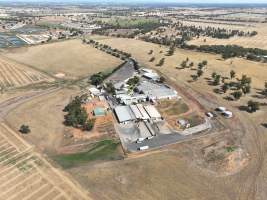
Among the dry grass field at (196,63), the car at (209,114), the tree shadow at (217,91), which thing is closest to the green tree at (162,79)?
the dry grass field at (196,63)

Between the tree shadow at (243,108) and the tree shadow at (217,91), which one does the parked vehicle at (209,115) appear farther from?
the tree shadow at (217,91)

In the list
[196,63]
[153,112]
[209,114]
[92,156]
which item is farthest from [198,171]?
[196,63]

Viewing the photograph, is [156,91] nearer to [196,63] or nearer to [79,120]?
[79,120]

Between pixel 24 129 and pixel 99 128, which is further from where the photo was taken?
pixel 99 128

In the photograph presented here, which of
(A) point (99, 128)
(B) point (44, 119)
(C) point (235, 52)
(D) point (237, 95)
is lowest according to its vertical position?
(B) point (44, 119)

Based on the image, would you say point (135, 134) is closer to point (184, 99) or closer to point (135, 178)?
point (135, 178)
